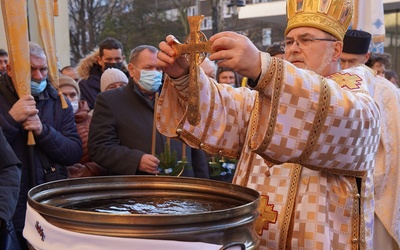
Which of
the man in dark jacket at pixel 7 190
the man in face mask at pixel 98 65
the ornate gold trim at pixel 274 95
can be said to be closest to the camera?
the ornate gold trim at pixel 274 95

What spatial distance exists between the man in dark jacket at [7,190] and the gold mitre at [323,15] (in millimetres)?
1551

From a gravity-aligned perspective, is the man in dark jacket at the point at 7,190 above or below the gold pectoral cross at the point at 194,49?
below

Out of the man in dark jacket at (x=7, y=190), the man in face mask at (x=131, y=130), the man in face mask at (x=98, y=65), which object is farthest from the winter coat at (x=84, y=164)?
the man in dark jacket at (x=7, y=190)

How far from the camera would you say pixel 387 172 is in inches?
136

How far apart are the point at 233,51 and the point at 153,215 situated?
54 centimetres

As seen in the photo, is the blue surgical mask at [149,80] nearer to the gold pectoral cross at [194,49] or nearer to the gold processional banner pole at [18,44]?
the gold processional banner pole at [18,44]

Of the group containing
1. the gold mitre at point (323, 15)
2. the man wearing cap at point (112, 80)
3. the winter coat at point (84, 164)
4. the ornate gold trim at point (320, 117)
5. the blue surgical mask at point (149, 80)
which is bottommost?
the winter coat at point (84, 164)

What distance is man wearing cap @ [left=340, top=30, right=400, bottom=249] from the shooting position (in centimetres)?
341

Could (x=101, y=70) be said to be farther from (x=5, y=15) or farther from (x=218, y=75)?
(x=5, y=15)

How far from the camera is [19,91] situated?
12.5ft

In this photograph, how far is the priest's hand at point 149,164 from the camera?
3.88 metres

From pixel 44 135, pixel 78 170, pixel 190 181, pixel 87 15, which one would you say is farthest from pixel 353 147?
pixel 87 15

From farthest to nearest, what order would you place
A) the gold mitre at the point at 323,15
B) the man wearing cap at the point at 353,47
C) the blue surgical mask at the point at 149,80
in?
the blue surgical mask at the point at 149,80
the man wearing cap at the point at 353,47
the gold mitre at the point at 323,15

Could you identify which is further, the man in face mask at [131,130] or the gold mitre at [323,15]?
the man in face mask at [131,130]
